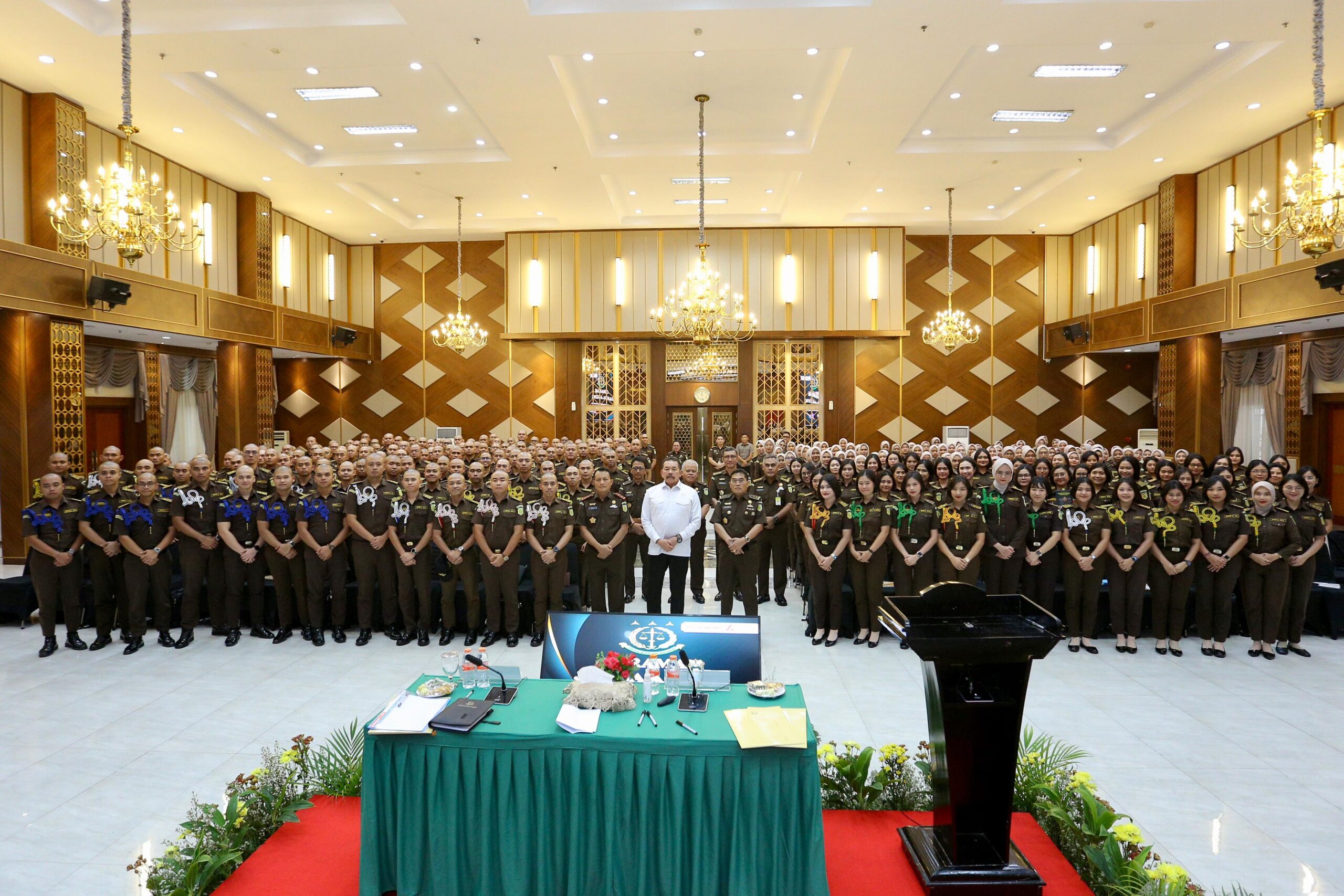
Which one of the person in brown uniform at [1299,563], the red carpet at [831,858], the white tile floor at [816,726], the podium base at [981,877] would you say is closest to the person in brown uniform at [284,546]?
the white tile floor at [816,726]

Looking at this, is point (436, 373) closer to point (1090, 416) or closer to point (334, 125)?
point (334, 125)

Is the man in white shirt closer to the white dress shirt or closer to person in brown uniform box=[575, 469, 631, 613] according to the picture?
the white dress shirt

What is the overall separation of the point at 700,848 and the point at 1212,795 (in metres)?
3.01

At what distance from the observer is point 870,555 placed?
248 inches

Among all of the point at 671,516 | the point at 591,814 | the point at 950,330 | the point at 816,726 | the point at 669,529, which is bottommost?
the point at 816,726

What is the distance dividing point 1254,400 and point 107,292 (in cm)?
1794

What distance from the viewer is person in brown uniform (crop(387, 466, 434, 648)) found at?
6316 millimetres

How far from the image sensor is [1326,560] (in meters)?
6.72

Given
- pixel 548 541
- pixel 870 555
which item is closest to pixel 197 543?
pixel 548 541

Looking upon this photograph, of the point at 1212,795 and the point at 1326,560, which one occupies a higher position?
the point at 1326,560

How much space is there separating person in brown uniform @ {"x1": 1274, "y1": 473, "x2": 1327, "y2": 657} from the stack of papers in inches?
221

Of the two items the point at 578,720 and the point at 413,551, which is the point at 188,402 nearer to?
the point at 413,551

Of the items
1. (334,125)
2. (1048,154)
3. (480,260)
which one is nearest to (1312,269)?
(1048,154)

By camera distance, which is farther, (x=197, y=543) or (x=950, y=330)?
(x=950, y=330)
